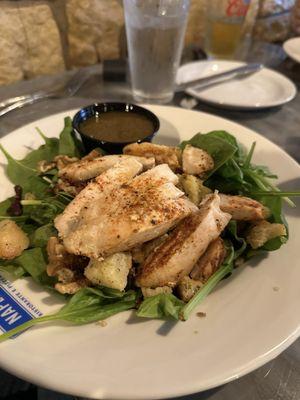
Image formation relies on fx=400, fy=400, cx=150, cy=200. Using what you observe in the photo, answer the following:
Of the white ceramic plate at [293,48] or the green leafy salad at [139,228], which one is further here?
the white ceramic plate at [293,48]

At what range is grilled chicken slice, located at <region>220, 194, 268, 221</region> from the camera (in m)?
1.61

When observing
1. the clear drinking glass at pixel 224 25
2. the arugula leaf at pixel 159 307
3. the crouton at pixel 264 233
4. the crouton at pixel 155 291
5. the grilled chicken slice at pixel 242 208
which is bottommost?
the crouton at pixel 155 291

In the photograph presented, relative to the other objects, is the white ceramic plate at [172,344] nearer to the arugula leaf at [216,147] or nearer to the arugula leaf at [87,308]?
the arugula leaf at [87,308]

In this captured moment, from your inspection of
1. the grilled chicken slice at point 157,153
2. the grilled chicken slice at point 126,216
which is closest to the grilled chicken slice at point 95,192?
the grilled chicken slice at point 126,216

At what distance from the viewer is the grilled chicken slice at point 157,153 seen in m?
1.84

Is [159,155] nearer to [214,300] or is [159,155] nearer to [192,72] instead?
[214,300]

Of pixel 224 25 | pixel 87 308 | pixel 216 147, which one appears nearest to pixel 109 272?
pixel 87 308

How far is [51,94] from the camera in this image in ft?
9.47

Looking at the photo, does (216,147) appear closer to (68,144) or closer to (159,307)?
(68,144)

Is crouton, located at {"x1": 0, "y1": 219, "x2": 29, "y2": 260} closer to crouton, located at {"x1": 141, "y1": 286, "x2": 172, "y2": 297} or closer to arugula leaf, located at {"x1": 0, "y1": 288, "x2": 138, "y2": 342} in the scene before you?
arugula leaf, located at {"x1": 0, "y1": 288, "x2": 138, "y2": 342}

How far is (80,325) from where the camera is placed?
4.25ft

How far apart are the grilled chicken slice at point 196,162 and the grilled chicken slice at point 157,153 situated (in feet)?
0.18

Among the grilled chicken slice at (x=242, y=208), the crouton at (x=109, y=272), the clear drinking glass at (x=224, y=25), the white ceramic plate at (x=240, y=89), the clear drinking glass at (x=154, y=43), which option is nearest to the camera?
the crouton at (x=109, y=272)

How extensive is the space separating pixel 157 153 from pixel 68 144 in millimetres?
538
